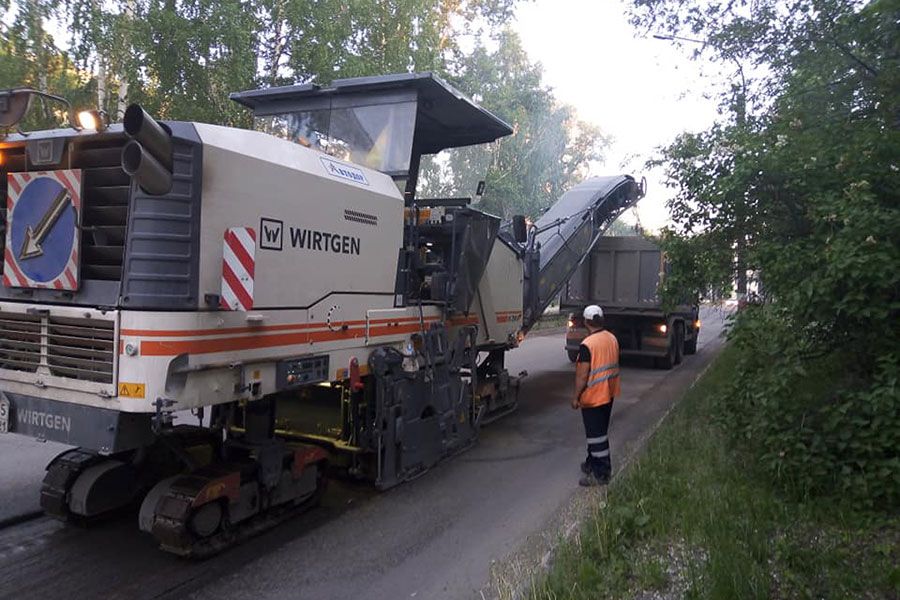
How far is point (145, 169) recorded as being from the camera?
337 cm

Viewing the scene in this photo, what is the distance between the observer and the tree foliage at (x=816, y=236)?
4090 mm

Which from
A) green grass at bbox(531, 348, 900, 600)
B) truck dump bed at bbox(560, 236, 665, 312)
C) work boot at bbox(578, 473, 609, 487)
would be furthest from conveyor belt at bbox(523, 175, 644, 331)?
green grass at bbox(531, 348, 900, 600)

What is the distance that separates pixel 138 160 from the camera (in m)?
3.30

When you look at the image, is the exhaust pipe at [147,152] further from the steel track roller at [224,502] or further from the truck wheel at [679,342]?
the truck wheel at [679,342]

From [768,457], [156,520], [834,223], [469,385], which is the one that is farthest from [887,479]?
[156,520]

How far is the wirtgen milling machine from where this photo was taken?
3.60m

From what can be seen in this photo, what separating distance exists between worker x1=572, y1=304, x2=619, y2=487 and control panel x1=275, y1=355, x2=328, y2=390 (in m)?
2.35

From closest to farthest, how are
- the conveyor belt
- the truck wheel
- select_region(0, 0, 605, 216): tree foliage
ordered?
the conveyor belt < select_region(0, 0, 605, 216): tree foliage < the truck wheel

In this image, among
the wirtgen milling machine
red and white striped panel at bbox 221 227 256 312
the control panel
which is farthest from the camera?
the control panel

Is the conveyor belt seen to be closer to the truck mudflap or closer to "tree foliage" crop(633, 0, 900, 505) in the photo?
"tree foliage" crop(633, 0, 900, 505)

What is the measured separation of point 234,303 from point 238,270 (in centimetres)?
20

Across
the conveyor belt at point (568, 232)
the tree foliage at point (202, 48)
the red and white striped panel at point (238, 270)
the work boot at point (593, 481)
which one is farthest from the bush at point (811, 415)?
the tree foliage at point (202, 48)

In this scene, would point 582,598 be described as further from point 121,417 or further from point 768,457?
point 121,417

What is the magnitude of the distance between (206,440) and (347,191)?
2216 millimetres
